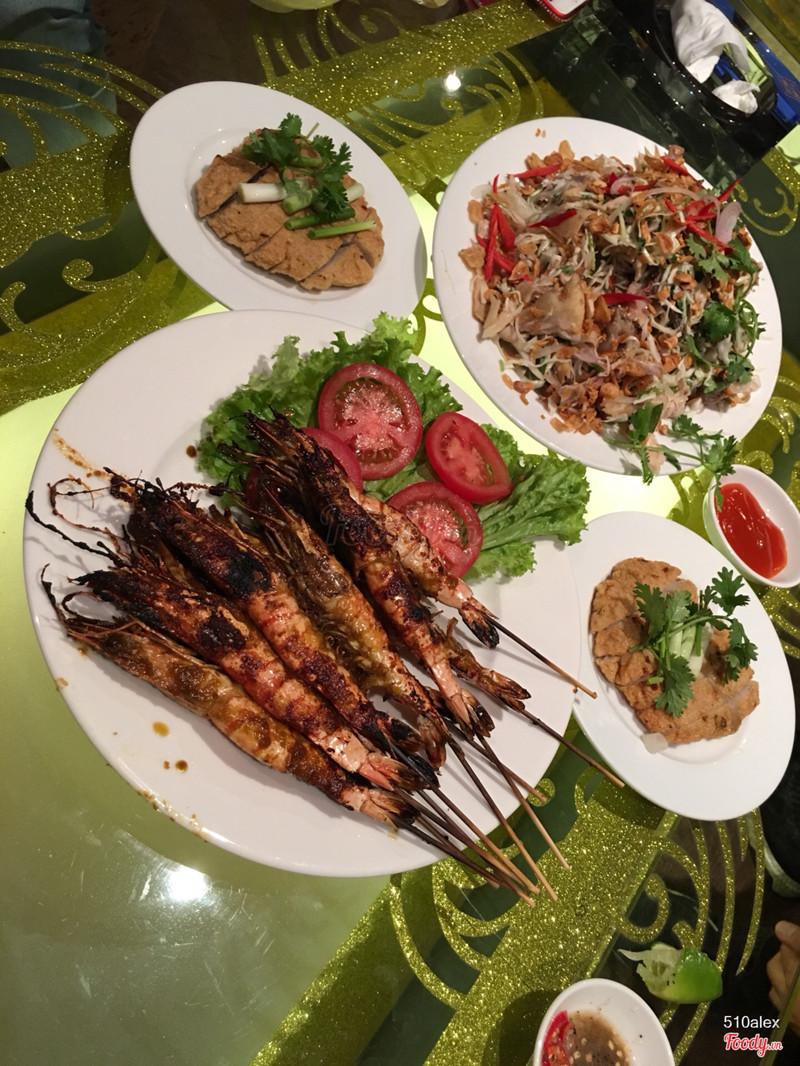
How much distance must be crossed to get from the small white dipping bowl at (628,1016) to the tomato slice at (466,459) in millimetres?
2063

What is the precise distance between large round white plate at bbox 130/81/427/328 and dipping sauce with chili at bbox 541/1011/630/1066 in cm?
323

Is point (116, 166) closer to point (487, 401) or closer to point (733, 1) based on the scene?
point (487, 401)

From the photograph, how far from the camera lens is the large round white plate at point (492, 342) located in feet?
12.6

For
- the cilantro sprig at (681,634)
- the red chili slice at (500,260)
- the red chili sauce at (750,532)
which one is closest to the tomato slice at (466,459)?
the cilantro sprig at (681,634)

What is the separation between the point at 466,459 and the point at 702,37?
4000 millimetres

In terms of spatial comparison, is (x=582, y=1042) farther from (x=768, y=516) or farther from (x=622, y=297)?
(x=622, y=297)

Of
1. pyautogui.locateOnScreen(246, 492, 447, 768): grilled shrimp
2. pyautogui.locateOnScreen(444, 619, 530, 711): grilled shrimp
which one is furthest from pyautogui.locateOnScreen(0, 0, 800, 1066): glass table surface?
pyautogui.locateOnScreen(444, 619, 530, 711): grilled shrimp

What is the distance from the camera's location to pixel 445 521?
3.15 meters

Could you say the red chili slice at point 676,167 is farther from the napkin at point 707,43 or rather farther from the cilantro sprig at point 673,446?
the cilantro sprig at point 673,446

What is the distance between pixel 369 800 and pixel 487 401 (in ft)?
7.66

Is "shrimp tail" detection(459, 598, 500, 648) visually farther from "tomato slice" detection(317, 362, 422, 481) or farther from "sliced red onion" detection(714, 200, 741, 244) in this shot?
"sliced red onion" detection(714, 200, 741, 244)

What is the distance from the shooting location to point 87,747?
9.31ft

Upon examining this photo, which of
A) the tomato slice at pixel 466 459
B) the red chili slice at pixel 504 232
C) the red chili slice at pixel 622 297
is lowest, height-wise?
the tomato slice at pixel 466 459

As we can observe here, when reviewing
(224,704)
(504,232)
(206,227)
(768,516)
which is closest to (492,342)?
(504,232)
